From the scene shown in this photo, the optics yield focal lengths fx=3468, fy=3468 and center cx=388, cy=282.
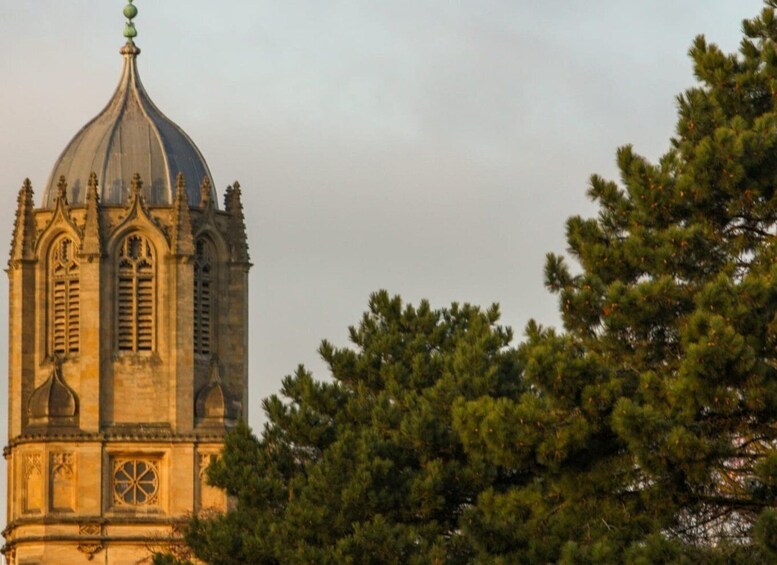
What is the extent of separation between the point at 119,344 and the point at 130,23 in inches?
349

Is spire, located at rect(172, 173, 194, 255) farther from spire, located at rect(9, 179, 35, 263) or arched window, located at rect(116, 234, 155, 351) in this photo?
spire, located at rect(9, 179, 35, 263)

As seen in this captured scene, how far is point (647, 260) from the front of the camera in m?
40.4

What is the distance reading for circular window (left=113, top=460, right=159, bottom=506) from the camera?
8638 centimetres

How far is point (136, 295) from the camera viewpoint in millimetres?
87875

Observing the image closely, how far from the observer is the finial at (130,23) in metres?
90.4

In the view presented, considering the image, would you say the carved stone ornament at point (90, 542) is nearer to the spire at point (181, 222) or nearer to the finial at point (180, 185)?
the spire at point (181, 222)

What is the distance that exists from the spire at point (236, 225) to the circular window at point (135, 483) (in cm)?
608

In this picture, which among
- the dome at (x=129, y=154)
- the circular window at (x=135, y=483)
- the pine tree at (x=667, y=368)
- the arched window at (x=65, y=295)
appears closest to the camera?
the pine tree at (x=667, y=368)

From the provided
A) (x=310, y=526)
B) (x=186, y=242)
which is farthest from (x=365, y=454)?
(x=186, y=242)

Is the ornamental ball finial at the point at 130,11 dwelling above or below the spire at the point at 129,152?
above

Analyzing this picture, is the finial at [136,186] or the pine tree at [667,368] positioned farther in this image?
the finial at [136,186]

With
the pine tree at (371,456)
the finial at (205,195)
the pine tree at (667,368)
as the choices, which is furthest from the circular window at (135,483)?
the pine tree at (667,368)

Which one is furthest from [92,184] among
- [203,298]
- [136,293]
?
[203,298]

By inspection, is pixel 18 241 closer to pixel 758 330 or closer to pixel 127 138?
pixel 127 138
